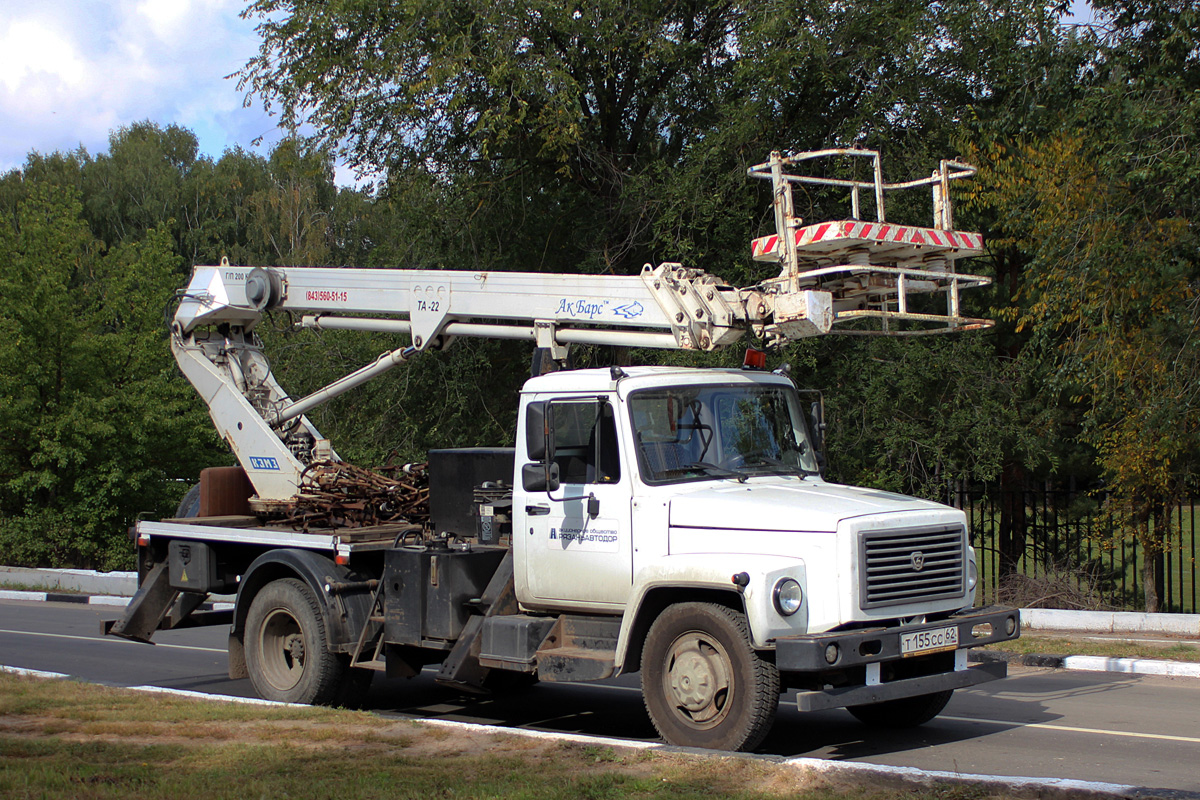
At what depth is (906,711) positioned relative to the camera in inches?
320

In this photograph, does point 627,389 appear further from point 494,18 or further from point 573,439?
point 494,18

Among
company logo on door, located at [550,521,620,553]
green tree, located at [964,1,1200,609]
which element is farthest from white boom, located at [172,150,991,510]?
green tree, located at [964,1,1200,609]

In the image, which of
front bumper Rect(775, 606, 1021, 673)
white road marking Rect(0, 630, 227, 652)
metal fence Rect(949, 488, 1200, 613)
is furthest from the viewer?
metal fence Rect(949, 488, 1200, 613)

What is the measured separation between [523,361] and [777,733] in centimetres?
1070

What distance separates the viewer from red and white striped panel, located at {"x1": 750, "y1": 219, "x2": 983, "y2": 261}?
7594mm

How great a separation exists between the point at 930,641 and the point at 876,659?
18.9 inches

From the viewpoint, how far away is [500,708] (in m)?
9.60

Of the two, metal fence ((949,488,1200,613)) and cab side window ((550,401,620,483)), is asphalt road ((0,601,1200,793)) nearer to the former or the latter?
cab side window ((550,401,620,483))

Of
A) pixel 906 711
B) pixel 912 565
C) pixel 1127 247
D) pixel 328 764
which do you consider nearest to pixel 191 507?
pixel 328 764

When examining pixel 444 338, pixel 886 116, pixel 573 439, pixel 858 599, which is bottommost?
pixel 858 599

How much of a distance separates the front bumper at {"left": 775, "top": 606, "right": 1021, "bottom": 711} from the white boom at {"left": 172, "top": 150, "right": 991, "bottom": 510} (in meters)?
2.04

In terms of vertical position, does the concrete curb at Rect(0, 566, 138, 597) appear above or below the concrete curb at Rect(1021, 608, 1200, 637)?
below

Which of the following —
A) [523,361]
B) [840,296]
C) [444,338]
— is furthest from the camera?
[523,361]

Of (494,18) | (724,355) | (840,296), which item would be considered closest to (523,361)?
(724,355)
